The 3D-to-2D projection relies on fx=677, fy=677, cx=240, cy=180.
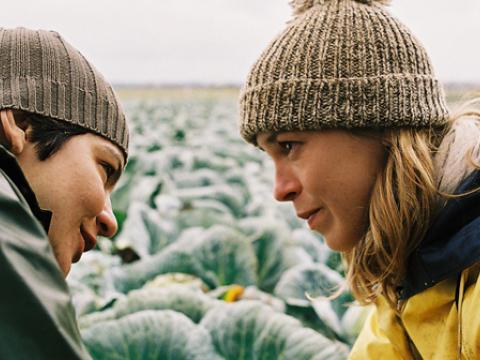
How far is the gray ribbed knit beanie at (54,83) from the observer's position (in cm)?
170

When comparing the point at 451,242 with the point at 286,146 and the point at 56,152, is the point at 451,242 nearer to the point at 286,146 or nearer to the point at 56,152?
the point at 286,146

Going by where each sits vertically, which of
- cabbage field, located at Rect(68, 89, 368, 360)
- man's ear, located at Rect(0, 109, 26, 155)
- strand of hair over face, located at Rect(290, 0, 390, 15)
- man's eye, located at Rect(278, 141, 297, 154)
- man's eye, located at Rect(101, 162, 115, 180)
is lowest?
cabbage field, located at Rect(68, 89, 368, 360)

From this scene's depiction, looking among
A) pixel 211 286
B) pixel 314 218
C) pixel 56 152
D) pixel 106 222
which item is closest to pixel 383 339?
pixel 314 218

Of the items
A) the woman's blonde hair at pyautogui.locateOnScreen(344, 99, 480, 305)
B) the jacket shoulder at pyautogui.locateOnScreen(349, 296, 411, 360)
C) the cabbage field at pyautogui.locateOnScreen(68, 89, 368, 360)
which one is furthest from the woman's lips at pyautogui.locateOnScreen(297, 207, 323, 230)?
the cabbage field at pyautogui.locateOnScreen(68, 89, 368, 360)

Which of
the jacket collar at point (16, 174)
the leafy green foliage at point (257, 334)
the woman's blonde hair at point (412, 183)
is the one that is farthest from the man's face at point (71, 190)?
the leafy green foliage at point (257, 334)

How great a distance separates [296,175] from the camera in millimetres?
1957

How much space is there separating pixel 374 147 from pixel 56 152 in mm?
903

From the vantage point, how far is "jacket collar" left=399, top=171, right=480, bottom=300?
1733mm

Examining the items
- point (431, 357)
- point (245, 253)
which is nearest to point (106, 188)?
point (431, 357)

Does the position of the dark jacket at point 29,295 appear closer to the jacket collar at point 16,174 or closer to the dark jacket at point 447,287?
the jacket collar at point 16,174

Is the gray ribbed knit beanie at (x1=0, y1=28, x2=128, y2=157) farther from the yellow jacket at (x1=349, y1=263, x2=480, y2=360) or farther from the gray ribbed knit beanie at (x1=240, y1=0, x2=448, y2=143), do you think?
the yellow jacket at (x1=349, y1=263, x2=480, y2=360)

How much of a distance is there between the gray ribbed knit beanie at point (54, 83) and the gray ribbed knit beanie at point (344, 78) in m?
0.48

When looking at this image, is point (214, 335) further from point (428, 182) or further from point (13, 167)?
point (13, 167)

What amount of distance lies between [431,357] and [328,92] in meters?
0.82
